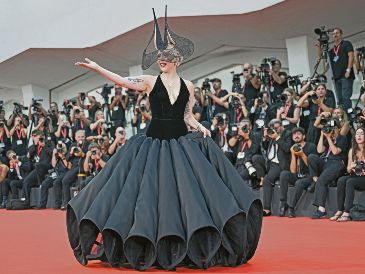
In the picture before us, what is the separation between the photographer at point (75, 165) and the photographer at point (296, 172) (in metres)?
3.81

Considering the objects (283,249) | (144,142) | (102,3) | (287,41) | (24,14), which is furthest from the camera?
(24,14)

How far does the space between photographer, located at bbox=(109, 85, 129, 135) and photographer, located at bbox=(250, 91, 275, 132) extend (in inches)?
120


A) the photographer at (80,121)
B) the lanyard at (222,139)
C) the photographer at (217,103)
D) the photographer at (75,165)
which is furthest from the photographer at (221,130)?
the photographer at (80,121)

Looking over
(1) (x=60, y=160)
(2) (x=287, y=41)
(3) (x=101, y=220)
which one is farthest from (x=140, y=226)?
(2) (x=287, y=41)

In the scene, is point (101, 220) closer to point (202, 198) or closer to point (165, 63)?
point (202, 198)

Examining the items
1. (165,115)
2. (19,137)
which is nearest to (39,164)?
(19,137)

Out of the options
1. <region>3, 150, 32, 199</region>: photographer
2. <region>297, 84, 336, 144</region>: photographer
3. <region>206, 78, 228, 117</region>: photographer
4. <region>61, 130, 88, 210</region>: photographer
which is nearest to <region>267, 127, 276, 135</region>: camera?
<region>297, 84, 336, 144</region>: photographer

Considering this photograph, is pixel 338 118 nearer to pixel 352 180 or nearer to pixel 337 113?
pixel 337 113

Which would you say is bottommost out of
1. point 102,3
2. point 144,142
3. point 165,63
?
point 144,142

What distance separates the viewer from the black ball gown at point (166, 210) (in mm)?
3775

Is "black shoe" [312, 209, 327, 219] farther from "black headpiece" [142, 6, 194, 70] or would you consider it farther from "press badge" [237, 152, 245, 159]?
"black headpiece" [142, 6, 194, 70]

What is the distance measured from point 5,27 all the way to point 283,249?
14233 millimetres

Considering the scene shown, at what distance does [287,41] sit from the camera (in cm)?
1263

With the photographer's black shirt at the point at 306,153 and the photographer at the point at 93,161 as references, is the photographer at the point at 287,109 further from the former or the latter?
the photographer at the point at 93,161
